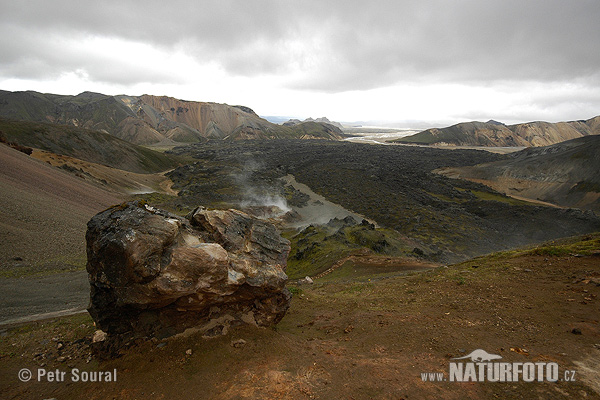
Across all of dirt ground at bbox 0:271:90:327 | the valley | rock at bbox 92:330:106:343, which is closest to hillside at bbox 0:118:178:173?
the valley

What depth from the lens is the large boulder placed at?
8.27m

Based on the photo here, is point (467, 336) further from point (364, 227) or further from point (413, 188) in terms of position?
point (413, 188)

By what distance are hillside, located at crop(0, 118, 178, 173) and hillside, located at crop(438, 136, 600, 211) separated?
3818 inches

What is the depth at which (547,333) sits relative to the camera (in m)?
9.45

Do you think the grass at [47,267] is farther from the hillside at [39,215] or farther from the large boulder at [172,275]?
the large boulder at [172,275]

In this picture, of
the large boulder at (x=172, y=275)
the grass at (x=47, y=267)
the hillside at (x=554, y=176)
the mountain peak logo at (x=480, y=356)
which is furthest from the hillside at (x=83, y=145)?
the hillside at (x=554, y=176)

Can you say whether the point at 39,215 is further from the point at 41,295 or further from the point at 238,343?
the point at 238,343

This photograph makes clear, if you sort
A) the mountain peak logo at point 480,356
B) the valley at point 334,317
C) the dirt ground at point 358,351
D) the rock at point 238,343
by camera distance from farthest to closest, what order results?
the rock at point 238,343
the mountain peak logo at point 480,356
the valley at point 334,317
the dirt ground at point 358,351

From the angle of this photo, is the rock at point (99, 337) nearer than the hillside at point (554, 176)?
Yes

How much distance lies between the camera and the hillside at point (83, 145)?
253 feet

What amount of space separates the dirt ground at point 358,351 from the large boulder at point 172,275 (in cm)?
68

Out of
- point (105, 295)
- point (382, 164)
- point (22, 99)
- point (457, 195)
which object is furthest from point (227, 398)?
point (22, 99)

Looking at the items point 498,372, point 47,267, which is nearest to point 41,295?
point 47,267

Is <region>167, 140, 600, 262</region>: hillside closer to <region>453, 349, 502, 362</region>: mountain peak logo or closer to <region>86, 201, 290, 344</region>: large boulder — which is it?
<region>453, 349, 502, 362</region>: mountain peak logo
